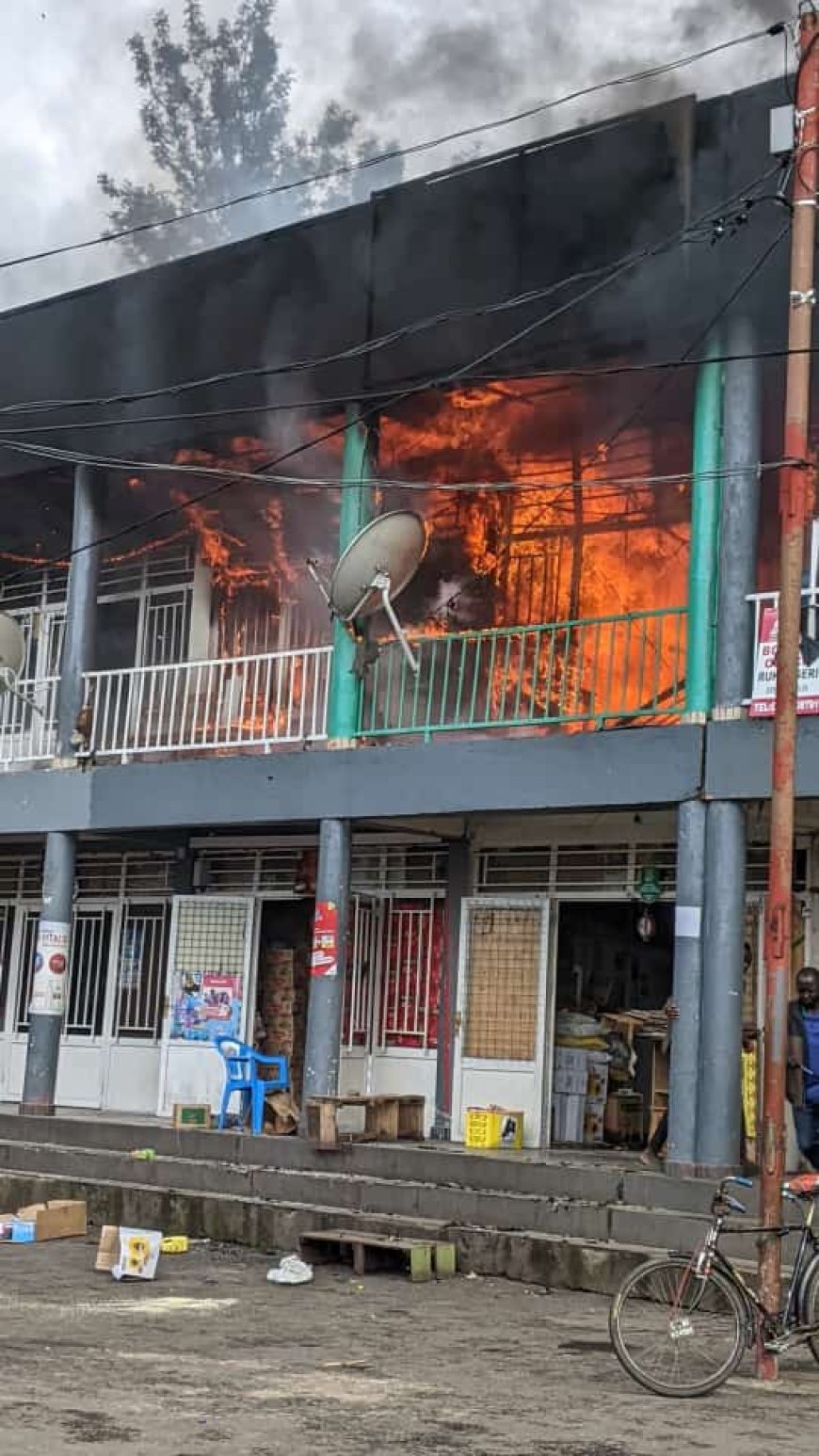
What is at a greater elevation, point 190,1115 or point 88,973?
point 88,973

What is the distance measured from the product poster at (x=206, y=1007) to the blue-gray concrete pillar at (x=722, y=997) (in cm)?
580

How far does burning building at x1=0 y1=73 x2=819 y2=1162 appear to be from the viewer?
12195 millimetres

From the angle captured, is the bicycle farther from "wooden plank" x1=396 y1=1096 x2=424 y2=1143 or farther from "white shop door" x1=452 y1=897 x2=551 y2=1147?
"wooden plank" x1=396 y1=1096 x2=424 y2=1143

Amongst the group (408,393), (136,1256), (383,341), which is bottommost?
(136,1256)

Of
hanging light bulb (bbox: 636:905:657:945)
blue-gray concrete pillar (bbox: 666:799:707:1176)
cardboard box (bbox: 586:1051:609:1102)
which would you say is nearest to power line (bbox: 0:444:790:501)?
blue-gray concrete pillar (bbox: 666:799:707:1176)

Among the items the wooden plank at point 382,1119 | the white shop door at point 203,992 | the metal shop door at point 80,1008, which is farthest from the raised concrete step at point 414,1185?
the metal shop door at point 80,1008

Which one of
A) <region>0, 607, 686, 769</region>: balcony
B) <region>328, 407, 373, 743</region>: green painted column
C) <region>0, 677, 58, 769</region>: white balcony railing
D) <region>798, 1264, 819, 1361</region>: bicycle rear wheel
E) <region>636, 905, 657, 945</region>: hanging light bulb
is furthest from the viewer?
<region>0, 677, 58, 769</region>: white balcony railing

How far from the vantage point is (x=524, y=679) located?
49.4 feet

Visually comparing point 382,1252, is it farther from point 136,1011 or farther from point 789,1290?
point 136,1011

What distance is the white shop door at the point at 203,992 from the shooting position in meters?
16.1

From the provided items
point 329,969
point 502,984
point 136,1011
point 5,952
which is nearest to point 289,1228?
point 329,969

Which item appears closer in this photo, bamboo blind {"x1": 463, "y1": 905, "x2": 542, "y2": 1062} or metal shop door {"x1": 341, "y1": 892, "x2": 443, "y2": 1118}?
bamboo blind {"x1": 463, "y1": 905, "x2": 542, "y2": 1062}

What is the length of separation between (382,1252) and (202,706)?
266 inches

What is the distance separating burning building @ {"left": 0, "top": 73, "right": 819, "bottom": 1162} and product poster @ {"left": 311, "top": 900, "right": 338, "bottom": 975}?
0.05 m
